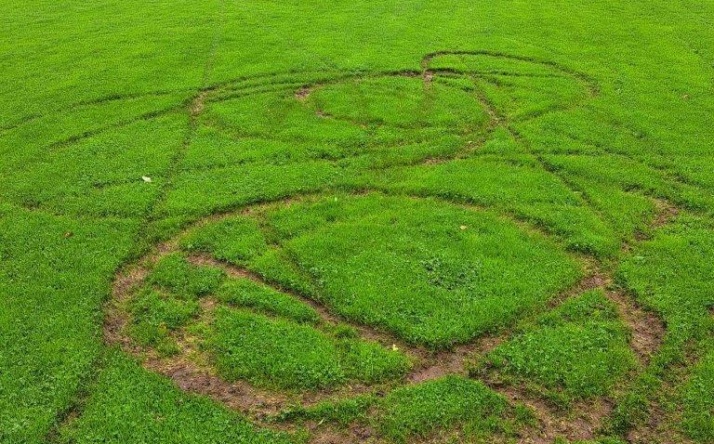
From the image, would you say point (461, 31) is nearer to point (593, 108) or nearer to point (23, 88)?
point (593, 108)

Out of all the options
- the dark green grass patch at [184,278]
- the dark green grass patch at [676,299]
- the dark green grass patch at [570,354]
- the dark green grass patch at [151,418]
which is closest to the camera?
the dark green grass patch at [151,418]

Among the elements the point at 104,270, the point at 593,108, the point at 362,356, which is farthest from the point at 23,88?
the point at 593,108

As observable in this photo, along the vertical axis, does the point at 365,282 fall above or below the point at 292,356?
above

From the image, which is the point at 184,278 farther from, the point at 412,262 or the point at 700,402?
the point at 700,402

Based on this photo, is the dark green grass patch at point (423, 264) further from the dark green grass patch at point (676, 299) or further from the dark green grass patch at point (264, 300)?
the dark green grass patch at point (676, 299)

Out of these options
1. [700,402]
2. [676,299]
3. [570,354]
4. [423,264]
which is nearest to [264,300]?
[423,264]

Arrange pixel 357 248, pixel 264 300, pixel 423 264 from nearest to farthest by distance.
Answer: pixel 264 300, pixel 423 264, pixel 357 248

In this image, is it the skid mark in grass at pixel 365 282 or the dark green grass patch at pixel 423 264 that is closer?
the skid mark in grass at pixel 365 282

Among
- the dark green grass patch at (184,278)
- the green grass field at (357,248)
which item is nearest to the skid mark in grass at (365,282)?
the green grass field at (357,248)

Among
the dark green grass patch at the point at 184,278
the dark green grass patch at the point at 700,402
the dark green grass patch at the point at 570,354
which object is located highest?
the dark green grass patch at the point at 184,278
